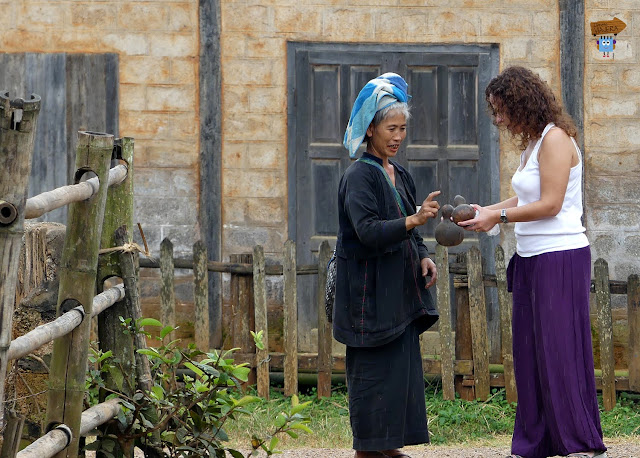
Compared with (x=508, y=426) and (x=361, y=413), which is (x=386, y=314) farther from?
(x=508, y=426)

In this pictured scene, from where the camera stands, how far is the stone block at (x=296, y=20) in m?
7.95

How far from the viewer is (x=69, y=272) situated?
3.18m

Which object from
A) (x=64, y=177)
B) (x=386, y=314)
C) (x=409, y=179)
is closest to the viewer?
(x=386, y=314)

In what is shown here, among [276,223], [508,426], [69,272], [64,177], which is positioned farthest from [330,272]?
[64,177]

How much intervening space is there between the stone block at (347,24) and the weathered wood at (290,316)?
1.84 metres

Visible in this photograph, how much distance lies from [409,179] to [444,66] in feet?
12.4

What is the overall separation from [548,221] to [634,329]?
3.11m

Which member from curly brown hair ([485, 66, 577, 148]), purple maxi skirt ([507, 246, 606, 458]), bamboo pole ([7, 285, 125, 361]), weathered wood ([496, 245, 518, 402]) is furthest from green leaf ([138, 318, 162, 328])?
weathered wood ([496, 245, 518, 402])

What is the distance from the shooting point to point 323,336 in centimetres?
720

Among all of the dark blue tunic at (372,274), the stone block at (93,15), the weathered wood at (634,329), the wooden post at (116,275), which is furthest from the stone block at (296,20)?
the wooden post at (116,275)

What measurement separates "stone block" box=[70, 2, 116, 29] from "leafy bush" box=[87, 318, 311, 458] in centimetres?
482

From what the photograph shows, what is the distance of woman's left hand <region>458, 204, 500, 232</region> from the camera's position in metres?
4.21

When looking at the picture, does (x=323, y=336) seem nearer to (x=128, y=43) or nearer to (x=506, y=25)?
(x=128, y=43)

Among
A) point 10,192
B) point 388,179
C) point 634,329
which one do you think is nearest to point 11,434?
point 10,192
